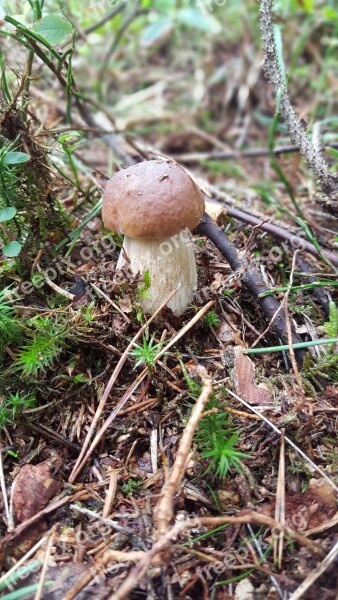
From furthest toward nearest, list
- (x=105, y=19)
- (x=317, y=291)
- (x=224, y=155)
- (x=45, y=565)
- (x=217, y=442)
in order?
(x=224, y=155) → (x=105, y=19) → (x=317, y=291) → (x=217, y=442) → (x=45, y=565)

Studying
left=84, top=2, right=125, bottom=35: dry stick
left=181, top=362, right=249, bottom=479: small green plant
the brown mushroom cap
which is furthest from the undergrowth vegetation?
left=84, top=2, right=125, bottom=35: dry stick

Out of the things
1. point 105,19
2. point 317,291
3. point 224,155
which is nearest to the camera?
point 317,291

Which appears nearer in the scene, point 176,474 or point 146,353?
point 176,474

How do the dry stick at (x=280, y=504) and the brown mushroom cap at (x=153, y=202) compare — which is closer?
the dry stick at (x=280, y=504)

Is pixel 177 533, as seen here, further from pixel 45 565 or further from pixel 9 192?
pixel 9 192

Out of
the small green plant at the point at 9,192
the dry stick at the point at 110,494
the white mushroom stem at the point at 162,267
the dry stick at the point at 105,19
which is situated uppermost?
the dry stick at the point at 105,19

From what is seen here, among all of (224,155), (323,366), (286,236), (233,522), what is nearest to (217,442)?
(233,522)

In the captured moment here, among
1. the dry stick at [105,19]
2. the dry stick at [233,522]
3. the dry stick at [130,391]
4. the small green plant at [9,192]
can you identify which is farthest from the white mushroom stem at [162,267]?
the dry stick at [105,19]

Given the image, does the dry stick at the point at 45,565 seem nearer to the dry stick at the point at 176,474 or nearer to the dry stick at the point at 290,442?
the dry stick at the point at 176,474

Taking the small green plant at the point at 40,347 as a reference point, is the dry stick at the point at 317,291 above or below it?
below
